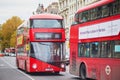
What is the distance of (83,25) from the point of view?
2356 centimetres

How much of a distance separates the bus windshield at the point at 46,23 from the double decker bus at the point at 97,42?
358 cm

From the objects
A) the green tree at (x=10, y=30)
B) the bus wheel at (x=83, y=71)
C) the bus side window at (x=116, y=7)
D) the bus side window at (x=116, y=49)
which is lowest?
the bus wheel at (x=83, y=71)

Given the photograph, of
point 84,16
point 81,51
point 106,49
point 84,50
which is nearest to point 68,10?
point 81,51

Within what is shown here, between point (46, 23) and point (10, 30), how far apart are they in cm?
11887

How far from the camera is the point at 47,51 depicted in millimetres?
29094

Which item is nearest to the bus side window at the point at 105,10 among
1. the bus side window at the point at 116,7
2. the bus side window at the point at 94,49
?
the bus side window at the point at 116,7

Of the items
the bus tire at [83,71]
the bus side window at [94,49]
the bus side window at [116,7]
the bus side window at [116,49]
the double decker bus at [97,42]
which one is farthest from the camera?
the bus tire at [83,71]

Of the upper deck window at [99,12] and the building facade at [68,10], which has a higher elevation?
the building facade at [68,10]

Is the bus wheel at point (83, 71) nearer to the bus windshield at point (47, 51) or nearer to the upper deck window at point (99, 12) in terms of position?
the upper deck window at point (99, 12)

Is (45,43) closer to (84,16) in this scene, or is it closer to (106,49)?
(84,16)

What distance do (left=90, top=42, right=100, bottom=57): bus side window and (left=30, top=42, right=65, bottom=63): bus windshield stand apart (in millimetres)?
7341

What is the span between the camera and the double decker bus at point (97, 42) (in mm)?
18734

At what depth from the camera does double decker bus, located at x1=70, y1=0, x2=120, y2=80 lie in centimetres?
1873

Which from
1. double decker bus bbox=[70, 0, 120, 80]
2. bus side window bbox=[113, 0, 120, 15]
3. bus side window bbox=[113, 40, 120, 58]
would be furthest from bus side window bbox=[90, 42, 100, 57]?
bus side window bbox=[113, 0, 120, 15]
